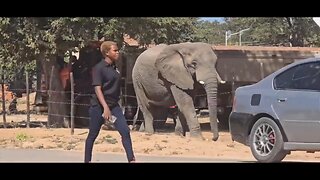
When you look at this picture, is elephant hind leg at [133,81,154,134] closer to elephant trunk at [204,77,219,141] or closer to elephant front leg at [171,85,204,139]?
elephant front leg at [171,85,204,139]

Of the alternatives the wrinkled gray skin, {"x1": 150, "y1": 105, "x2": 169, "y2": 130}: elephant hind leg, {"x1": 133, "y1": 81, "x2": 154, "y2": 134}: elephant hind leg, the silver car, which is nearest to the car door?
the silver car

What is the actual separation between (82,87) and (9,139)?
14.6 feet

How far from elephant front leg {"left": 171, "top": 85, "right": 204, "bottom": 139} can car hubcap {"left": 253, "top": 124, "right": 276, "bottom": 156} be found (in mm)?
5259

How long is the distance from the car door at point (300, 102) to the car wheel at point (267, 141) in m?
0.19

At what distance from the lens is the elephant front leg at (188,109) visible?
14336 millimetres

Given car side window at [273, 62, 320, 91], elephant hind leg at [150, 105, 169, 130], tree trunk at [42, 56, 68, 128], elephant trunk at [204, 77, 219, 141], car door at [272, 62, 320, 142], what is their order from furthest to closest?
tree trunk at [42, 56, 68, 128]
elephant hind leg at [150, 105, 169, 130]
elephant trunk at [204, 77, 219, 141]
car side window at [273, 62, 320, 91]
car door at [272, 62, 320, 142]

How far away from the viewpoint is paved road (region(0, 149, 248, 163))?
9.80 metres

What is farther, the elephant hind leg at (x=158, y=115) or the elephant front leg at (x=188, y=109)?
the elephant hind leg at (x=158, y=115)

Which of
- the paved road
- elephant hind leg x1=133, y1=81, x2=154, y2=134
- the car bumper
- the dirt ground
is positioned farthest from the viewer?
elephant hind leg x1=133, y1=81, x2=154, y2=134

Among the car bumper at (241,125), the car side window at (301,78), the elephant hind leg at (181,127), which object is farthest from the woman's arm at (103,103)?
the elephant hind leg at (181,127)

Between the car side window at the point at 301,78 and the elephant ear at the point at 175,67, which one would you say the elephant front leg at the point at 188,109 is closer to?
the elephant ear at the point at 175,67

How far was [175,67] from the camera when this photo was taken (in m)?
14.6
